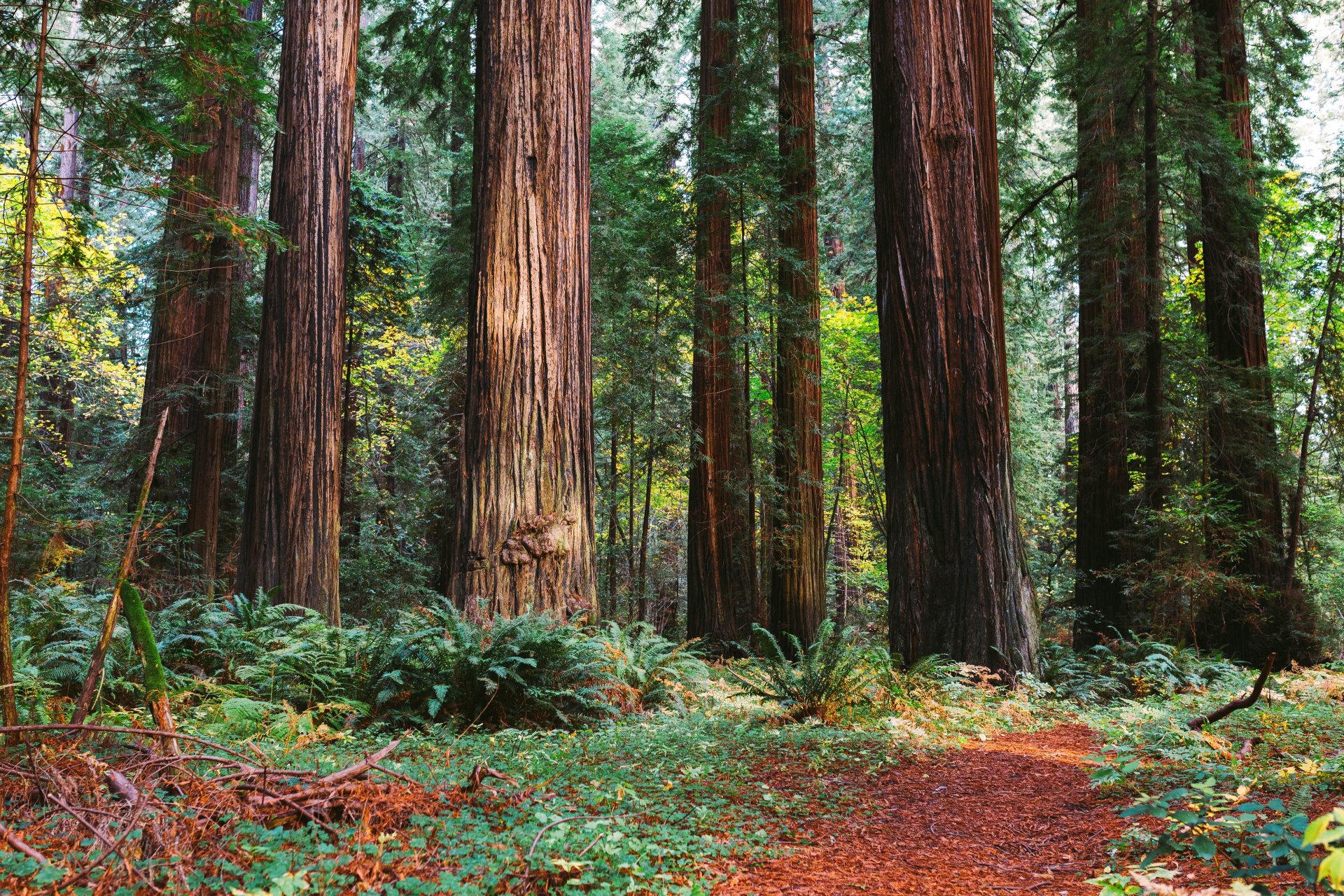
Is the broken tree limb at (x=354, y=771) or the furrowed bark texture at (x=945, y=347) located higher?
the furrowed bark texture at (x=945, y=347)

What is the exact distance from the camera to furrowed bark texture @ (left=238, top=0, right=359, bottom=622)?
27.4 feet

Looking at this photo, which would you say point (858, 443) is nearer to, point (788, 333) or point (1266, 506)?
point (788, 333)

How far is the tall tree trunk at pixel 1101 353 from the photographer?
11.5 metres

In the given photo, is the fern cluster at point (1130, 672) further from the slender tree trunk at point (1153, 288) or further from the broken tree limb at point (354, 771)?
the broken tree limb at point (354, 771)

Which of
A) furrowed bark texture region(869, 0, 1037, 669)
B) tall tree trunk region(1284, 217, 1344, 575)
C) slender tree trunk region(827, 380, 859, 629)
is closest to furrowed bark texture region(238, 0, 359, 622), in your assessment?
furrowed bark texture region(869, 0, 1037, 669)

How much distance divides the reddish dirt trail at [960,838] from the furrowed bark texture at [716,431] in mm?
7383

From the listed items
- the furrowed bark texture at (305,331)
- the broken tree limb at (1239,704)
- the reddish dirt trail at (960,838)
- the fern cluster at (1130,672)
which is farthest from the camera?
the furrowed bark texture at (305,331)

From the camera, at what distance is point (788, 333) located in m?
11.8

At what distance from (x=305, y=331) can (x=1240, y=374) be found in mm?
11347

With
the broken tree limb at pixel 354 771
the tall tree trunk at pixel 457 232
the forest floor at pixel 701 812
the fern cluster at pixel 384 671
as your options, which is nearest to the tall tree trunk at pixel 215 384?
the tall tree trunk at pixel 457 232

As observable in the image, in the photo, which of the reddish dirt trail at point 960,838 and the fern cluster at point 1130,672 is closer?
the reddish dirt trail at point 960,838

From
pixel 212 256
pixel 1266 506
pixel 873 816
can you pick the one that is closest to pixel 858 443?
pixel 1266 506

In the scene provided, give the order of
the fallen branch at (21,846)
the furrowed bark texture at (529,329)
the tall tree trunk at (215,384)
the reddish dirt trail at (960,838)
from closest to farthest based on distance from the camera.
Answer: the fallen branch at (21,846), the reddish dirt trail at (960,838), the furrowed bark texture at (529,329), the tall tree trunk at (215,384)

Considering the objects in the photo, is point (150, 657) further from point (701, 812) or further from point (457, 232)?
point (457, 232)
